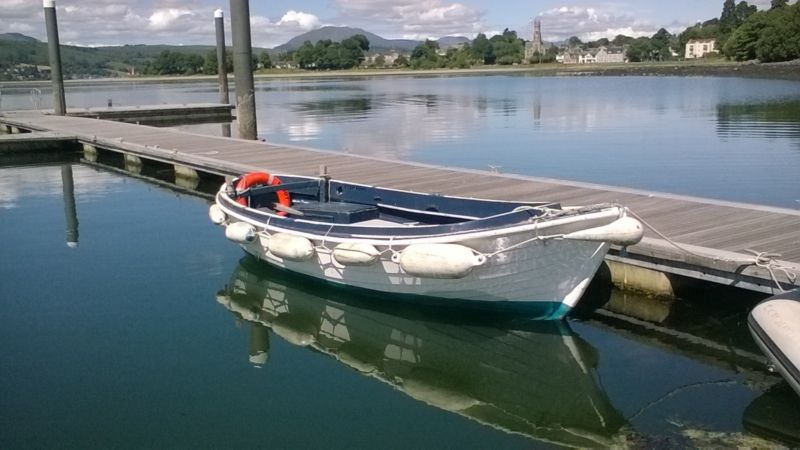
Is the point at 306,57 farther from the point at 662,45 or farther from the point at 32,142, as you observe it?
the point at 32,142

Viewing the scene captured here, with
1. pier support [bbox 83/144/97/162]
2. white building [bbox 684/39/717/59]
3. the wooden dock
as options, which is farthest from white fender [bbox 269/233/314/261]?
white building [bbox 684/39/717/59]

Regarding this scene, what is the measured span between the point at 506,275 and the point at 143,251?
257 inches

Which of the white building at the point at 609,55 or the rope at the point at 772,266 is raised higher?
the white building at the point at 609,55

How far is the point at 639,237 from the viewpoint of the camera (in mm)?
7141

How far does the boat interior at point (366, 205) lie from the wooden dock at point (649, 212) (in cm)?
139

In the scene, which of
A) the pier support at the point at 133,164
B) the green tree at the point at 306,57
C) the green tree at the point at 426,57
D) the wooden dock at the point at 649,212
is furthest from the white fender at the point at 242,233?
the green tree at the point at 306,57

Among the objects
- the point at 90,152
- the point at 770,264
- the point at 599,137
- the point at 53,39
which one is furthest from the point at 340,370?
the point at 53,39

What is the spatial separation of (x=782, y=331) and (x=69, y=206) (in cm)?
1381

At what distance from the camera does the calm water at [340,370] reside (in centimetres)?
618

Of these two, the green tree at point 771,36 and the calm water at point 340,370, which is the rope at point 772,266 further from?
the green tree at point 771,36

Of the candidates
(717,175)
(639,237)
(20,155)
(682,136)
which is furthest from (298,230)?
(682,136)

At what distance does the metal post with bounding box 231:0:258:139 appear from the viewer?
20.1m

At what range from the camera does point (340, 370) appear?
24.8ft

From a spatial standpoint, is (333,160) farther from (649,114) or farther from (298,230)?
(649,114)
